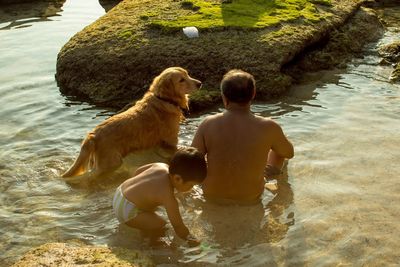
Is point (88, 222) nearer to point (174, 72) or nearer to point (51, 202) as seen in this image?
point (51, 202)

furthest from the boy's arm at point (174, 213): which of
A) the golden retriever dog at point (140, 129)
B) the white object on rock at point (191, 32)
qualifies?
the white object on rock at point (191, 32)

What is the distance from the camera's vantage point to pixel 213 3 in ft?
34.0

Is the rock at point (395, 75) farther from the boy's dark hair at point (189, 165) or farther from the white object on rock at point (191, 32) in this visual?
the boy's dark hair at point (189, 165)

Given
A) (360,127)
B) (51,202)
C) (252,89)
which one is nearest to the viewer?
(252,89)

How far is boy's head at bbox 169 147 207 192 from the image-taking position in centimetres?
453

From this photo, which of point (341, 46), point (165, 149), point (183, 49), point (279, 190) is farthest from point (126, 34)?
point (279, 190)

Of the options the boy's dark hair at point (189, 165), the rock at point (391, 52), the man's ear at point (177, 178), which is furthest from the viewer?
the rock at point (391, 52)

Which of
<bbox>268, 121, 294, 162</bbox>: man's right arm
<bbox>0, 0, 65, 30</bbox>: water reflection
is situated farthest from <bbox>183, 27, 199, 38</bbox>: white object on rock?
<bbox>0, 0, 65, 30</bbox>: water reflection

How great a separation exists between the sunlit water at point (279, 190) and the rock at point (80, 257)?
490 millimetres

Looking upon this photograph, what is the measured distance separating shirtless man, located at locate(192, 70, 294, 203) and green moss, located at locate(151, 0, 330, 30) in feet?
14.5

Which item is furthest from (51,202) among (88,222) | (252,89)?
(252,89)

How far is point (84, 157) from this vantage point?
19.9ft

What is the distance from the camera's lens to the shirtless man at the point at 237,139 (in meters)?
5.00

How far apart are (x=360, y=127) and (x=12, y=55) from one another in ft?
24.2
